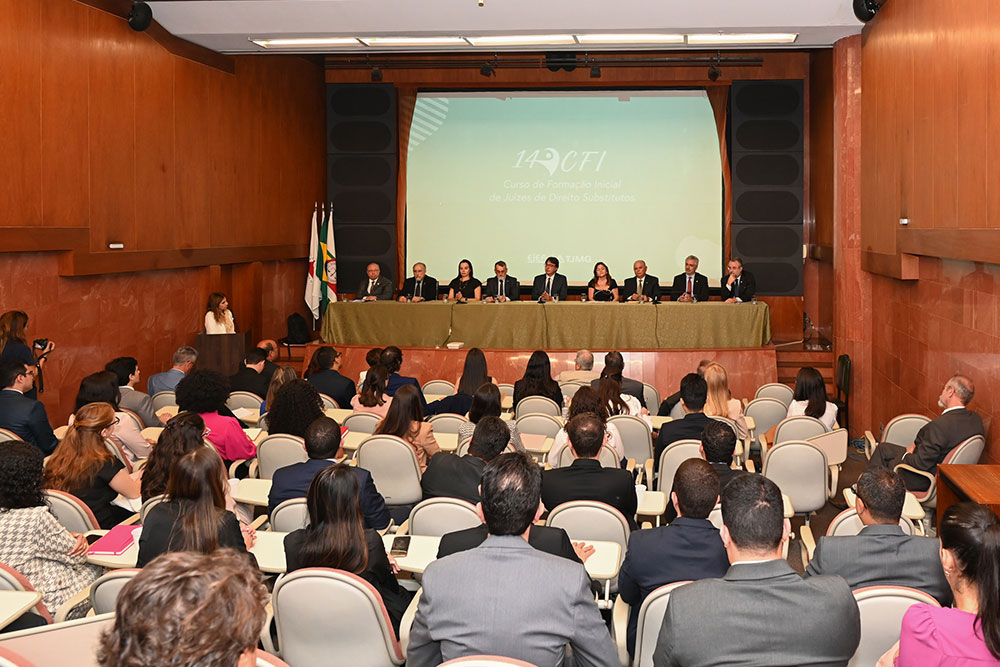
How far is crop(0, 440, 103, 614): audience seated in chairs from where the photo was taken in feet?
12.1

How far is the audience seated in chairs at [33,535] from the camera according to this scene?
12.1 feet

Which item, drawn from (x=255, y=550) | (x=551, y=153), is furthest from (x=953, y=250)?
(x=551, y=153)

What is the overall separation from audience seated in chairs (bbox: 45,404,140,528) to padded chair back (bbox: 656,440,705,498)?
2.89 metres

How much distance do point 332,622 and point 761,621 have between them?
1.46 m

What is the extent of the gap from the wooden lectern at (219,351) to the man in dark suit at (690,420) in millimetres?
6165

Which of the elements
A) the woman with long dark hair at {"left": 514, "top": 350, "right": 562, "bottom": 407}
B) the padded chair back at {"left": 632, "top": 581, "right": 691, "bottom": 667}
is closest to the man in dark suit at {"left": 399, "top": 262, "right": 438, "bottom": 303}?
the woman with long dark hair at {"left": 514, "top": 350, "right": 562, "bottom": 407}

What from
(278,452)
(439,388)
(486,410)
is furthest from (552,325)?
(278,452)

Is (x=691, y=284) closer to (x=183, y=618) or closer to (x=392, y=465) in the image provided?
(x=392, y=465)

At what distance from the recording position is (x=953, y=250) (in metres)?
6.64

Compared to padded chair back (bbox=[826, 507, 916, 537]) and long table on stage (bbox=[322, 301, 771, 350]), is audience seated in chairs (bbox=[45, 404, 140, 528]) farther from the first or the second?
long table on stage (bbox=[322, 301, 771, 350])

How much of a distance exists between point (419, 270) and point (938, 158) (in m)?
6.97

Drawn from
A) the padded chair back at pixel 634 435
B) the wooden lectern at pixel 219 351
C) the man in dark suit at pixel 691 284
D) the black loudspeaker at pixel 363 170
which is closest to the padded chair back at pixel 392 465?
the padded chair back at pixel 634 435

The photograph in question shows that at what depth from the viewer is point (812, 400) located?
7.03 metres

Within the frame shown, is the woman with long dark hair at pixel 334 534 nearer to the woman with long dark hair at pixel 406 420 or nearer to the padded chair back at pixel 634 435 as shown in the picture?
the woman with long dark hair at pixel 406 420
